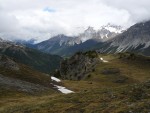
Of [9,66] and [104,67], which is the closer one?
[9,66]

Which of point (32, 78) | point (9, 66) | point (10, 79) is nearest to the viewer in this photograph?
point (10, 79)

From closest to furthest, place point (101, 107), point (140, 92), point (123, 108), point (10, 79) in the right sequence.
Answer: point (123, 108)
point (101, 107)
point (140, 92)
point (10, 79)

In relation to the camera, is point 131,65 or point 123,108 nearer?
point 123,108

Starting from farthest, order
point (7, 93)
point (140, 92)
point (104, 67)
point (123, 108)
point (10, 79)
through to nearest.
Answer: point (104, 67) → point (10, 79) → point (7, 93) → point (140, 92) → point (123, 108)

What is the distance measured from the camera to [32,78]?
113 meters

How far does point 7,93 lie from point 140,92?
50.6m

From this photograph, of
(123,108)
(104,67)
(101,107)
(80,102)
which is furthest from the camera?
(104,67)

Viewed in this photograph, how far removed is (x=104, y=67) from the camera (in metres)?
182

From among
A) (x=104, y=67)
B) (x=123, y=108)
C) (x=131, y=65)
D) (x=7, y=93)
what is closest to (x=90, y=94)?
(x=123, y=108)

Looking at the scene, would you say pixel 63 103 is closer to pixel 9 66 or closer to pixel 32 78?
pixel 32 78

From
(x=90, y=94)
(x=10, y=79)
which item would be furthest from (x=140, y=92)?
(x=10, y=79)

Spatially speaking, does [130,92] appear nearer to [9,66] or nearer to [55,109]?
[55,109]

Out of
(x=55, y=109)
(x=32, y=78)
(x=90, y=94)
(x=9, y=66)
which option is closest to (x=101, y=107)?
(x=55, y=109)

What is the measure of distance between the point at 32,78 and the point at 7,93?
25678mm
